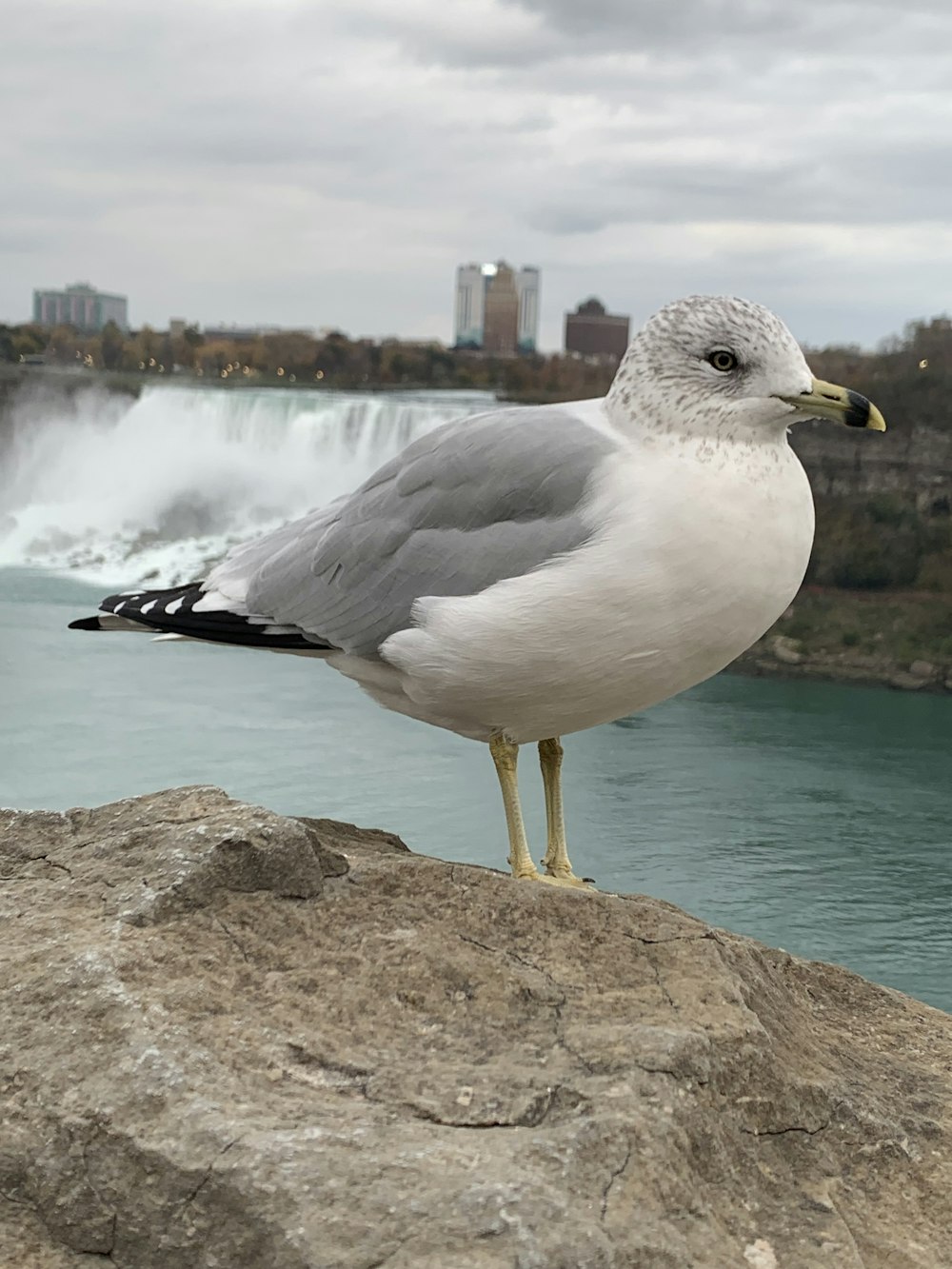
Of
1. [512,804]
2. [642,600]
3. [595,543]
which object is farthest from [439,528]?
[512,804]

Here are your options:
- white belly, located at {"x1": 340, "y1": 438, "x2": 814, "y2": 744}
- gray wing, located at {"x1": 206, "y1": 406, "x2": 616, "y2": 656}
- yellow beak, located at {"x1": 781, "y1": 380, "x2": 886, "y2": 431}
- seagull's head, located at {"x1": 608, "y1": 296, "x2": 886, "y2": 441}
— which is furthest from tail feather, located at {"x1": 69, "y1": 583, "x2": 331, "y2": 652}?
yellow beak, located at {"x1": 781, "y1": 380, "x2": 886, "y2": 431}

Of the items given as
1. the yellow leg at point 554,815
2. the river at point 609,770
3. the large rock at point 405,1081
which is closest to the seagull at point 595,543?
the yellow leg at point 554,815

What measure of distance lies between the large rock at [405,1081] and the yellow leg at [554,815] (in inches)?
22.5

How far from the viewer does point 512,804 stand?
309cm

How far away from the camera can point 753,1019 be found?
97.0 inches

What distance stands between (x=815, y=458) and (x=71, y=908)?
18364mm

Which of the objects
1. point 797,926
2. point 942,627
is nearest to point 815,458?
point 942,627

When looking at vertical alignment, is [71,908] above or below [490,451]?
below

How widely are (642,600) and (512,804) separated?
65 centimetres

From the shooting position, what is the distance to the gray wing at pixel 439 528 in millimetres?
2799

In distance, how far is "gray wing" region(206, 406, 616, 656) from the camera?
2799mm

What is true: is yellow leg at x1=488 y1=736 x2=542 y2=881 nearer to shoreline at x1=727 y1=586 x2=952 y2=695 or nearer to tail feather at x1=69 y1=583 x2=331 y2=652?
tail feather at x1=69 y1=583 x2=331 y2=652

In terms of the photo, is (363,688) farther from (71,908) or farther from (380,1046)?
(380,1046)

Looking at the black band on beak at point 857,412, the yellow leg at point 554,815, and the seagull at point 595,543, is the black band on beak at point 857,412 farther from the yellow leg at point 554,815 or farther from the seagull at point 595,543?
the yellow leg at point 554,815
